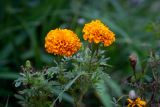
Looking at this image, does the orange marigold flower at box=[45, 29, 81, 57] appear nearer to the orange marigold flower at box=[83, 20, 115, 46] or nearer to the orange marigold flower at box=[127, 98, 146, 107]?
the orange marigold flower at box=[83, 20, 115, 46]

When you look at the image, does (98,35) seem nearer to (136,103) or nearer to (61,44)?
(61,44)

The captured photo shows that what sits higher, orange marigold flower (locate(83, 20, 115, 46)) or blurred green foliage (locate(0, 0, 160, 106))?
blurred green foliage (locate(0, 0, 160, 106))

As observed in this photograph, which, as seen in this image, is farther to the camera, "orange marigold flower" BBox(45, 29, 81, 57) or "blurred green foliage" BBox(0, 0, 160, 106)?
"blurred green foliage" BBox(0, 0, 160, 106)

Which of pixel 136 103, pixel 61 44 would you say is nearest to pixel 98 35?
pixel 61 44

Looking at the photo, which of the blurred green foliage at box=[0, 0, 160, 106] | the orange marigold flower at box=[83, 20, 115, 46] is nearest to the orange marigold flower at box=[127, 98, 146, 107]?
the orange marigold flower at box=[83, 20, 115, 46]

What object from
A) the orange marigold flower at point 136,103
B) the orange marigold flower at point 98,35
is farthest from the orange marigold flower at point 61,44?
the orange marigold flower at point 136,103

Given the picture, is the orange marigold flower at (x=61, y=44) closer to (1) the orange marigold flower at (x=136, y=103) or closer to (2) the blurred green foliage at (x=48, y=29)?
(1) the orange marigold flower at (x=136, y=103)

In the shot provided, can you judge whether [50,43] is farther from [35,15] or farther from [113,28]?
[35,15]
